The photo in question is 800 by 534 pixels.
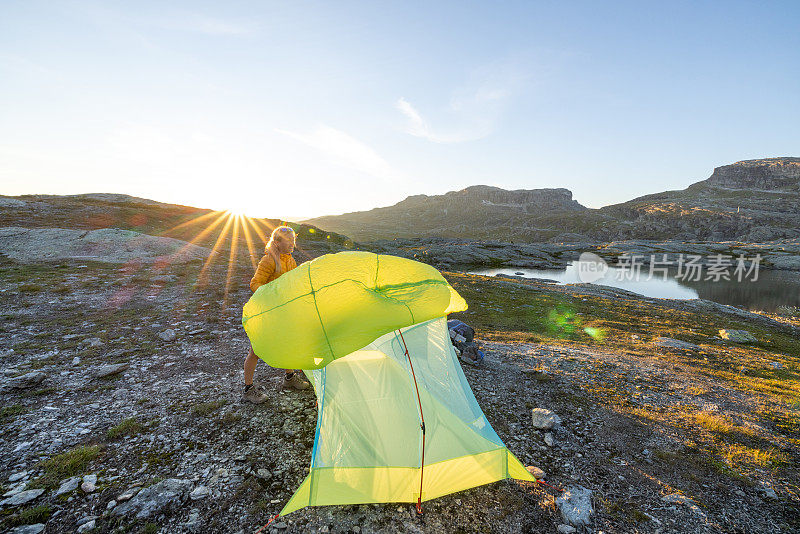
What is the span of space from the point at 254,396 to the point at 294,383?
36.3 inches

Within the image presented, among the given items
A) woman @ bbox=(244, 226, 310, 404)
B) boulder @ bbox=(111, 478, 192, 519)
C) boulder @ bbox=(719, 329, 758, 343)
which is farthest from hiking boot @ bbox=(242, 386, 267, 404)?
boulder @ bbox=(719, 329, 758, 343)

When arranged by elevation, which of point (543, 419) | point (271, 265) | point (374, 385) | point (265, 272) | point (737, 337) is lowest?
point (737, 337)

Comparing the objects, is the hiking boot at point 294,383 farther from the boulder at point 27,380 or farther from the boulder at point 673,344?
the boulder at point 673,344

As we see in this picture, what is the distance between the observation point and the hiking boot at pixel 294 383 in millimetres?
7477

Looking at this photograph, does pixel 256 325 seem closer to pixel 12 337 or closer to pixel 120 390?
pixel 120 390

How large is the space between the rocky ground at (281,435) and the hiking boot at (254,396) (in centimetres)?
18

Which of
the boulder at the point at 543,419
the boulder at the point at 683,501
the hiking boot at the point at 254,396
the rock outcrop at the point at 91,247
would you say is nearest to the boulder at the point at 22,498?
the hiking boot at the point at 254,396

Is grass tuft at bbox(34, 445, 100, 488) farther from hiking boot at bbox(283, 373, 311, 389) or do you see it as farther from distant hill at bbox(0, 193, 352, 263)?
distant hill at bbox(0, 193, 352, 263)

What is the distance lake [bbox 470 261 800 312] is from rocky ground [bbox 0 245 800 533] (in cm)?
4115

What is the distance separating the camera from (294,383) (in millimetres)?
7484

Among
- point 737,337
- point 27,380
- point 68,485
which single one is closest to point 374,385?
point 68,485

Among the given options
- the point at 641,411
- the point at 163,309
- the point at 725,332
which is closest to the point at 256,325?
the point at 641,411

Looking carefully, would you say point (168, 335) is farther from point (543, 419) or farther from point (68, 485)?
point (543, 419)

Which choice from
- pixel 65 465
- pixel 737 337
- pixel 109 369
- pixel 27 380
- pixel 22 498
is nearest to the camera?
pixel 22 498
